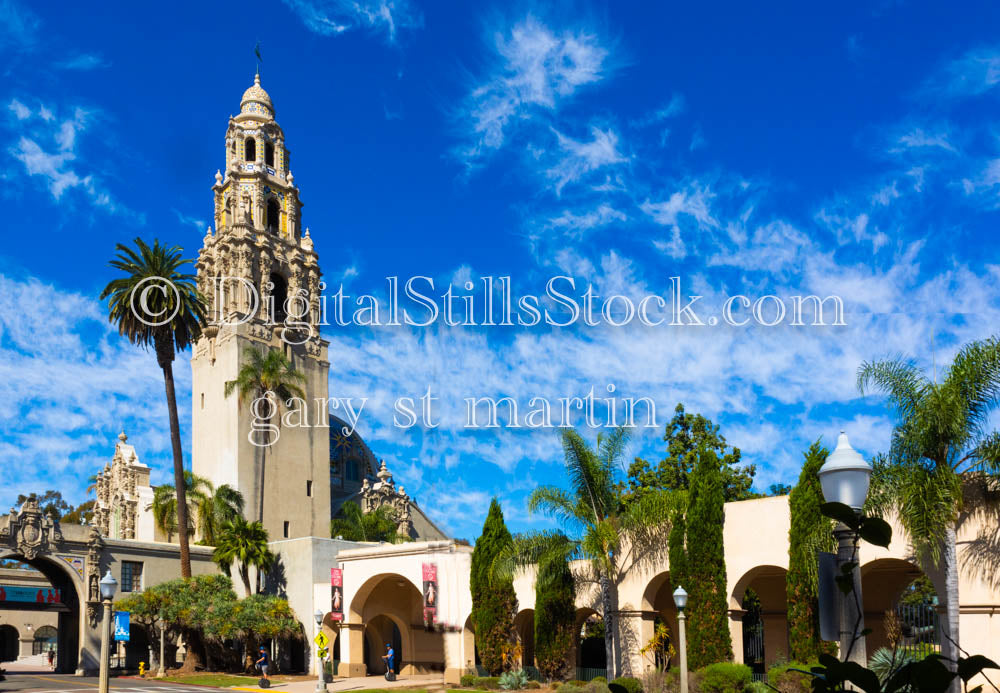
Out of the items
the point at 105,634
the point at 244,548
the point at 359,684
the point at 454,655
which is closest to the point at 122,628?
the point at 105,634

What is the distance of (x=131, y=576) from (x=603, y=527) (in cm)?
2778

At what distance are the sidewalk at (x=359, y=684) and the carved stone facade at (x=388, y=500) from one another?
24514 mm

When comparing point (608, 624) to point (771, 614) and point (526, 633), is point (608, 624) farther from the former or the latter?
point (526, 633)

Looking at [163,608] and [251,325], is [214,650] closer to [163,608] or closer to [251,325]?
[163,608]

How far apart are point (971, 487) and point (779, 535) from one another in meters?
6.48

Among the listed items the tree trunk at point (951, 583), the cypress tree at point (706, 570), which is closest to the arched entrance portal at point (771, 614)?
the cypress tree at point (706, 570)

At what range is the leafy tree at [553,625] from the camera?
32.3 metres

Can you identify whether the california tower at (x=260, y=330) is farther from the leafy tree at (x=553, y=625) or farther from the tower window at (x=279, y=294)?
the leafy tree at (x=553, y=625)

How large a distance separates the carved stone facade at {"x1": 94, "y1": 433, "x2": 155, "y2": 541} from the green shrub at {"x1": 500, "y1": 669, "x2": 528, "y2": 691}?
3575 cm

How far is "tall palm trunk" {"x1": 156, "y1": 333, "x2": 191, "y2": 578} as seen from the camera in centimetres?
4566

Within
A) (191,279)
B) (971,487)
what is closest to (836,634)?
(971,487)

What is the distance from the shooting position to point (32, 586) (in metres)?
64.1

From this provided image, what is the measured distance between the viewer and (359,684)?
38875 millimetres

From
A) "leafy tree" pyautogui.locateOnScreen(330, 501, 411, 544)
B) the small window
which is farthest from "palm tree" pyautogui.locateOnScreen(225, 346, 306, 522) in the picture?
the small window
